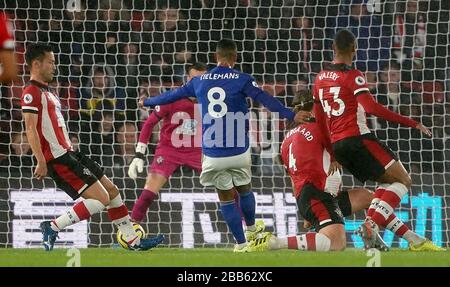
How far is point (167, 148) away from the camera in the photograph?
12.2 meters

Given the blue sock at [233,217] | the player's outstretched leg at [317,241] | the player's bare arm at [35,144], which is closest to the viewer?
the player's outstretched leg at [317,241]

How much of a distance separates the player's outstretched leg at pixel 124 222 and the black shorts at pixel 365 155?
1660mm

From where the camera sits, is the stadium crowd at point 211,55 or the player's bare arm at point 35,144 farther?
the stadium crowd at point 211,55

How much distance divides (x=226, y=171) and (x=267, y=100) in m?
0.71

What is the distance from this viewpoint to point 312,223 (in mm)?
9586

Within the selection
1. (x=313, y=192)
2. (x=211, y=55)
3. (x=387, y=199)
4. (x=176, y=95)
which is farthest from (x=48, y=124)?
(x=211, y=55)

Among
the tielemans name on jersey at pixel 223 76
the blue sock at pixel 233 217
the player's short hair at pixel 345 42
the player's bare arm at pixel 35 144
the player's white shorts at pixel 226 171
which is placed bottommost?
the blue sock at pixel 233 217

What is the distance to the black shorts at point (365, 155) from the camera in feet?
31.7

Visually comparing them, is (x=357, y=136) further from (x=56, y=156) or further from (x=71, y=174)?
(x=56, y=156)

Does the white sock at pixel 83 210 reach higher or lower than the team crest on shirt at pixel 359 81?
lower

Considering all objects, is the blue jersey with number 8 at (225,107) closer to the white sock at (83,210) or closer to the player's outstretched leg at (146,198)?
the white sock at (83,210)

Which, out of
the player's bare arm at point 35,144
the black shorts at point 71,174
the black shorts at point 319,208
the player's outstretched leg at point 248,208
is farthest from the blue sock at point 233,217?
the player's bare arm at point 35,144
